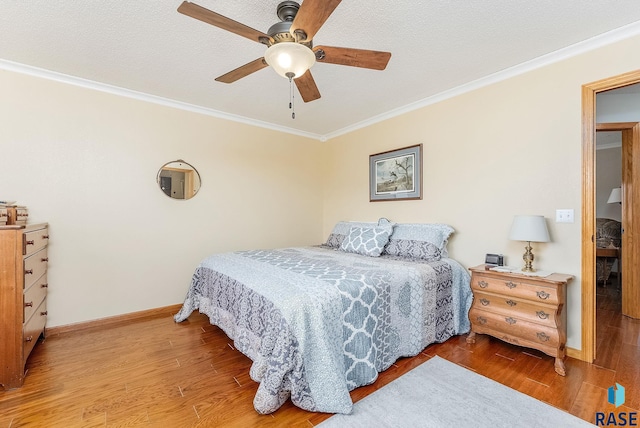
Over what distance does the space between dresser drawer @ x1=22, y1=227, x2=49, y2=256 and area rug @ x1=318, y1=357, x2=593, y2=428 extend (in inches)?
91.3

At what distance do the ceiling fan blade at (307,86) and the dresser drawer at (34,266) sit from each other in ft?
7.60

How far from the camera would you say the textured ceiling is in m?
1.86

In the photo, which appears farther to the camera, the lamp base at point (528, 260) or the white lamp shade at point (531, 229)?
the lamp base at point (528, 260)

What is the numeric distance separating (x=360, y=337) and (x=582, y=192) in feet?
6.89

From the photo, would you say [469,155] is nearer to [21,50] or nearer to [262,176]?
[262,176]

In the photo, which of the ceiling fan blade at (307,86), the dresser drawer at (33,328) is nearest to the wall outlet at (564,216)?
the ceiling fan blade at (307,86)

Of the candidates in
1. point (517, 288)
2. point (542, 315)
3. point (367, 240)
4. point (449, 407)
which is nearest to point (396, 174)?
point (367, 240)

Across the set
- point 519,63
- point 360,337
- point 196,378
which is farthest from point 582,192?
point 196,378

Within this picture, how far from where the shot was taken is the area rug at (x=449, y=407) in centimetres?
159

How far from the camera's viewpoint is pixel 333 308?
70.3 inches

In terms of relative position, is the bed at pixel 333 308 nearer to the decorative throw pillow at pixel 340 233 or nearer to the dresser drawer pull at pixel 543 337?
the decorative throw pillow at pixel 340 233

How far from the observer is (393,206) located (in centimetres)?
376

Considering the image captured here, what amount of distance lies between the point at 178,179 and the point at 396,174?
2712mm
